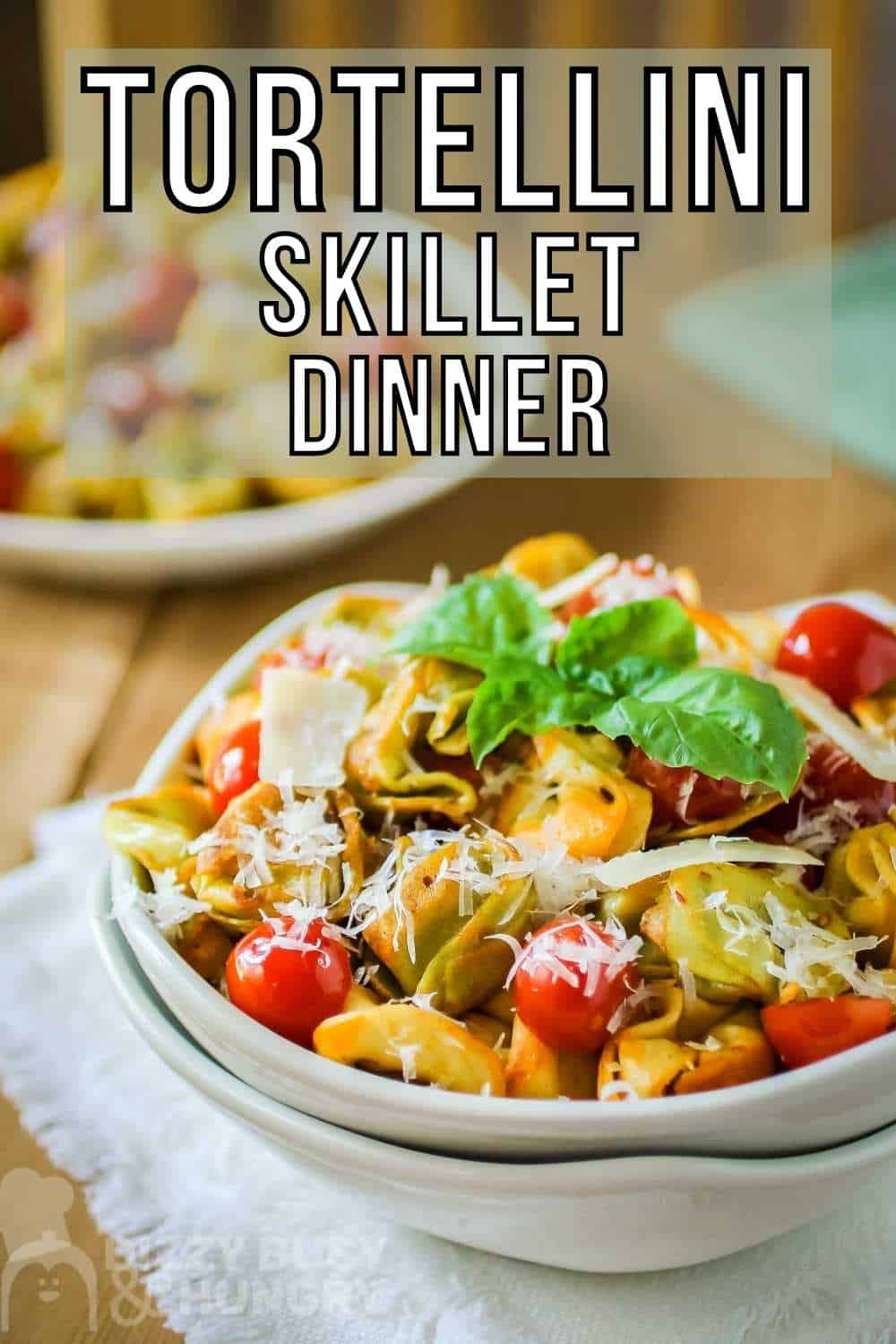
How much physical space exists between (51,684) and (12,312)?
879mm

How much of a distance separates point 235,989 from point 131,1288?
31 centimetres

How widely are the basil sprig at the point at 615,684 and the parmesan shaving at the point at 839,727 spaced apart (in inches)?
2.0

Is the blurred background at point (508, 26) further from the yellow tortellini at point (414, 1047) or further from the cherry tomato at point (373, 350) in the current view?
the yellow tortellini at point (414, 1047)

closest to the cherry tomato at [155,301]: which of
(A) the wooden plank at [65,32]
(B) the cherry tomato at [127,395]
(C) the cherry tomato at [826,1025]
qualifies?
(B) the cherry tomato at [127,395]

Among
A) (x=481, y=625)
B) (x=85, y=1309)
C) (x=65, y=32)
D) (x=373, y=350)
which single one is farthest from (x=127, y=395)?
(x=85, y=1309)

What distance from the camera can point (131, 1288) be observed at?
1.29 meters

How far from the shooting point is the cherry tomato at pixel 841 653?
1428mm

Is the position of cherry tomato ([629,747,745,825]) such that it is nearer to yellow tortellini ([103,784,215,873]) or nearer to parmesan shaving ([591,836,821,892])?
parmesan shaving ([591,836,821,892])

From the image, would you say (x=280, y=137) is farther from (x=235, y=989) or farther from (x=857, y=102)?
(x=857, y=102)

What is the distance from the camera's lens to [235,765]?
4.56 ft

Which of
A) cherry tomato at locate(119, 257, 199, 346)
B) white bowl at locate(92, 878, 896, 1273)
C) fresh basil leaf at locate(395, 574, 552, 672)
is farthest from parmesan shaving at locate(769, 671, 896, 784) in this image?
cherry tomato at locate(119, 257, 199, 346)

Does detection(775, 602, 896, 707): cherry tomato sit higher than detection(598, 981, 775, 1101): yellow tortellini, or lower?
higher

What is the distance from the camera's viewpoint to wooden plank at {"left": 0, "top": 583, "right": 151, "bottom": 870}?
1.93 metres

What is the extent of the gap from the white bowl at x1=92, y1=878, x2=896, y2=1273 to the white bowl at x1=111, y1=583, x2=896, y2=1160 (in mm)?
14
